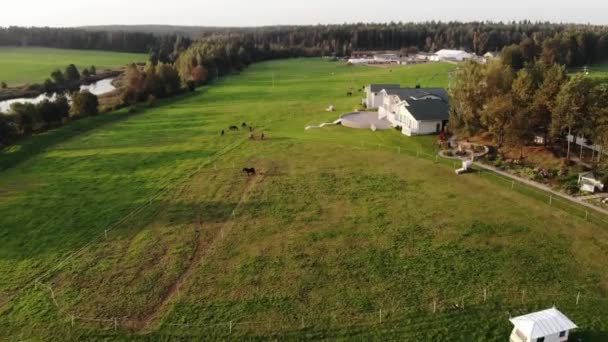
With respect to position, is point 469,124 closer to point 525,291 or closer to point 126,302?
point 525,291

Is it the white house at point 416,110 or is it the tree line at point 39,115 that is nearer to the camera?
the white house at point 416,110

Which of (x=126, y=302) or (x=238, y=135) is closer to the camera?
(x=126, y=302)

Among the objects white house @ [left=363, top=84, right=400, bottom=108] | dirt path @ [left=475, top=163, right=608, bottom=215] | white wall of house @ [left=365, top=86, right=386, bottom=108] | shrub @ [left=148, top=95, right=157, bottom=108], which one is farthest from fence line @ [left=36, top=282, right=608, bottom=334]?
shrub @ [left=148, top=95, right=157, bottom=108]

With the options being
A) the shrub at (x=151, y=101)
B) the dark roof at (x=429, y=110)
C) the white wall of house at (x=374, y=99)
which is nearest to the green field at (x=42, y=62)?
the shrub at (x=151, y=101)

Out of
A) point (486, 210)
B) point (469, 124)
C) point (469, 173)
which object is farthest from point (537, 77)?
point (486, 210)

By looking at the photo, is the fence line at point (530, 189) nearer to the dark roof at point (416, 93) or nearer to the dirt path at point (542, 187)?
the dirt path at point (542, 187)

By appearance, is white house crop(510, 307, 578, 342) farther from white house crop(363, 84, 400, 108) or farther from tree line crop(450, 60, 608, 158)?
white house crop(363, 84, 400, 108)

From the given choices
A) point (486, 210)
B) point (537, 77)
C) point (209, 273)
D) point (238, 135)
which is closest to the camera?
point (209, 273)
